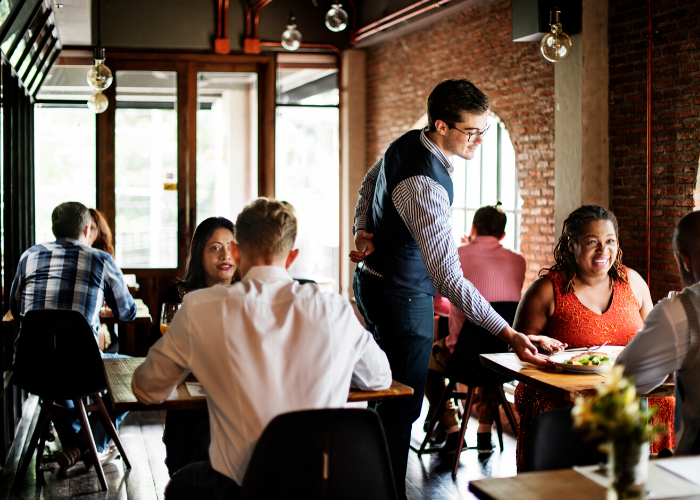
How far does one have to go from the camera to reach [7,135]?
5633 millimetres

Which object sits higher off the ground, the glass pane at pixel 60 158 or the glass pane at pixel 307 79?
the glass pane at pixel 307 79

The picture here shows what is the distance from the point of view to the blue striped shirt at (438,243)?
2.89 metres

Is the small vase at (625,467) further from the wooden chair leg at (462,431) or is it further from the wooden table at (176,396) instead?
the wooden chair leg at (462,431)

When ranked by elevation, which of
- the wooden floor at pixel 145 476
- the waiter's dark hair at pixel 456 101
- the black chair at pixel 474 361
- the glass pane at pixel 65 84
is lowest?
the wooden floor at pixel 145 476

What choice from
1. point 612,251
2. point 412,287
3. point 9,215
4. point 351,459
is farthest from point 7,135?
point 351,459

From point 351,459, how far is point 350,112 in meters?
7.18

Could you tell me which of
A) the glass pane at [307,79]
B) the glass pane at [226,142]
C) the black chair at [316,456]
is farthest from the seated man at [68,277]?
the glass pane at [307,79]

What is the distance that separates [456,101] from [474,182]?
4281 mm

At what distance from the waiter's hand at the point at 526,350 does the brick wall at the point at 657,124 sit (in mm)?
2415

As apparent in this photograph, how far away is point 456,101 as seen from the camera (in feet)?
9.75

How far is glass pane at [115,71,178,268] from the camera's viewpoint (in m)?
8.15

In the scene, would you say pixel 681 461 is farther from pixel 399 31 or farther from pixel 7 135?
pixel 399 31

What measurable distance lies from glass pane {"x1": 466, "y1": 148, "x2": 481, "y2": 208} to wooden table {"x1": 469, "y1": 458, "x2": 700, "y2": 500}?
218 inches

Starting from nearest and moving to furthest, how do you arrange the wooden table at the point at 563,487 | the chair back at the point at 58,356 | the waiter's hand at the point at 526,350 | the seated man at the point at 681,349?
the wooden table at the point at 563,487 < the seated man at the point at 681,349 < the waiter's hand at the point at 526,350 < the chair back at the point at 58,356
